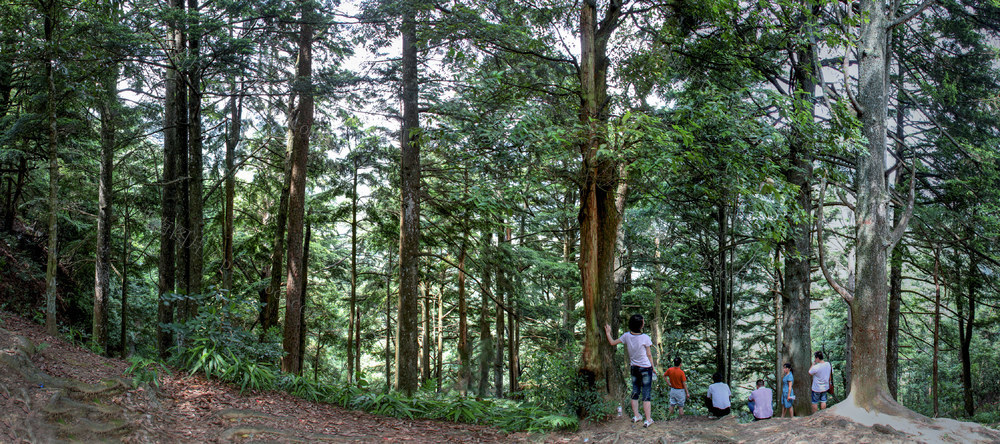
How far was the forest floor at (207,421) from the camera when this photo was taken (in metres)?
5.36

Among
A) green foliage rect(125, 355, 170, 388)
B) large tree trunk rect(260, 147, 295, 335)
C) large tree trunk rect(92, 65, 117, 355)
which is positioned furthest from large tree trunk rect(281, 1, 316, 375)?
green foliage rect(125, 355, 170, 388)

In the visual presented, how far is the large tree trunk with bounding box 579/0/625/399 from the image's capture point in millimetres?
8422

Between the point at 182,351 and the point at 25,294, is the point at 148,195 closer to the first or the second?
the point at 25,294

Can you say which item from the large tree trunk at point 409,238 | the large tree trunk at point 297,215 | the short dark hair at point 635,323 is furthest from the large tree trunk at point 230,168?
the short dark hair at point 635,323

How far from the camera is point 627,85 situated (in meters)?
11.4

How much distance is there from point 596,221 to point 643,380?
8.80 ft

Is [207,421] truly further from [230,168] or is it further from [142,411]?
[230,168]

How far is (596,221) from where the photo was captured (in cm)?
887

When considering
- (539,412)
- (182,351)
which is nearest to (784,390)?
(539,412)

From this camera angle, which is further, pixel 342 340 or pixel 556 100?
pixel 342 340

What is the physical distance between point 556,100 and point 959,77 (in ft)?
38.7

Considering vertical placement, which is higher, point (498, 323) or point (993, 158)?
point (993, 158)

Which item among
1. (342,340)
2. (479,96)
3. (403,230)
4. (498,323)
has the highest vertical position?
(479,96)

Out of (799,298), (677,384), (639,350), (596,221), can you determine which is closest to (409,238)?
(596,221)
